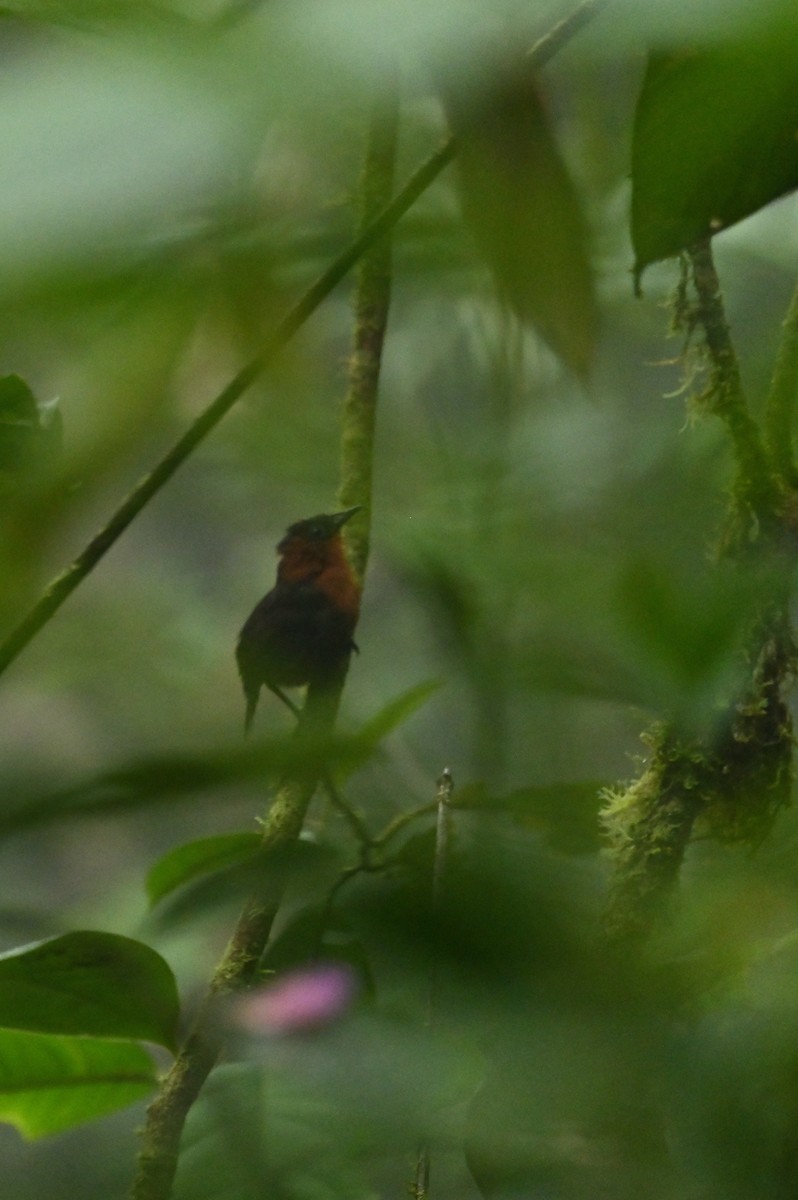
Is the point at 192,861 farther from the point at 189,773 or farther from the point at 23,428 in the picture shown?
the point at 189,773

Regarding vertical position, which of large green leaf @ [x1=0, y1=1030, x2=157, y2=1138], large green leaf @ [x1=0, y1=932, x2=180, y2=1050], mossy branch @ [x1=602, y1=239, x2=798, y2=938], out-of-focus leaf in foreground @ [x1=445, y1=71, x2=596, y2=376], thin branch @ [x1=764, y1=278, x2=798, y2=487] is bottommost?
large green leaf @ [x1=0, y1=1030, x2=157, y2=1138]

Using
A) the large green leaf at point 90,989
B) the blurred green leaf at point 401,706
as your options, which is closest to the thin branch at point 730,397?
the blurred green leaf at point 401,706

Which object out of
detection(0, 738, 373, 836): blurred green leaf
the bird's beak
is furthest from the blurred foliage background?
the bird's beak

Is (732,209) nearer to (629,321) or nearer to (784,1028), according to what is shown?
(784,1028)

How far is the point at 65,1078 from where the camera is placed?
43 centimetres

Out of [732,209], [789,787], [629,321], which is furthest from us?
[629,321]

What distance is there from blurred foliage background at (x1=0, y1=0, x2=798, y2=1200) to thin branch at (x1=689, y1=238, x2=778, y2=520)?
13 mm

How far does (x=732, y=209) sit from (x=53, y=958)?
0.27 meters

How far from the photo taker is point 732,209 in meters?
0.28

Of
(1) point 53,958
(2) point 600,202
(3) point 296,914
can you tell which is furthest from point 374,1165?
(2) point 600,202

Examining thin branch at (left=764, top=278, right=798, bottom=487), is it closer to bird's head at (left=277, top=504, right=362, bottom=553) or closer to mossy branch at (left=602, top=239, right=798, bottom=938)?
mossy branch at (left=602, top=239, right=798, bottom=938)

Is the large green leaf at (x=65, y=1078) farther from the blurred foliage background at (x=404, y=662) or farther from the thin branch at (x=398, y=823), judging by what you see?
the thin branch at (x=398, y=823)

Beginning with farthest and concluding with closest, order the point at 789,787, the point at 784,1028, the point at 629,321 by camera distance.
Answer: the point at 629,321 → the point at 789,787 → the point at 784,1028

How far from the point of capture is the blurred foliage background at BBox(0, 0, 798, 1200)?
0.17 meters
